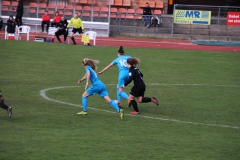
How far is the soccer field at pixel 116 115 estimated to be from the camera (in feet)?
39.4

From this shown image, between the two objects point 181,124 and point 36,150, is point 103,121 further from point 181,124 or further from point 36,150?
point 36,150

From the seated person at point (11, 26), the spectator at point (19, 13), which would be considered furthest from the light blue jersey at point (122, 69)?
the spectator at point (19, 13)

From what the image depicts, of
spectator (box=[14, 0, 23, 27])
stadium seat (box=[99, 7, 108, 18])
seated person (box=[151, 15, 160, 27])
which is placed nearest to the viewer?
spectator (box=[14, 0, 23, 27])

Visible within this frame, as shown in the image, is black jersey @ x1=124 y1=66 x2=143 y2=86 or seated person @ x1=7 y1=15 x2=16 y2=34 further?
seated person @ x1=7 y1=15 x2=16 y2=34

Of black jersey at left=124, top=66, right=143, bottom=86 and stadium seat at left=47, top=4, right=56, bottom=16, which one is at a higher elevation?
stadium seat at left=47, top=4, right=56, bottom=16

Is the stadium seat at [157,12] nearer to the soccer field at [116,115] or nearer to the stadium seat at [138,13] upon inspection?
the stadium seat at [138,13]

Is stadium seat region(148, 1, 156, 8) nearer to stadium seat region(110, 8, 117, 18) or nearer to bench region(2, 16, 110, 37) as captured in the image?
stadium seat region(110, 8, 117, 18)

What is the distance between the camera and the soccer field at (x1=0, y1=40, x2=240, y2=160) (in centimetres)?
1202

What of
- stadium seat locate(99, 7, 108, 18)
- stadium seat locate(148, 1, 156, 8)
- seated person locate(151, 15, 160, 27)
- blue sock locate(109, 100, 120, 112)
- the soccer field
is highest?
stadium seat locate(148, 1, 156, 8)

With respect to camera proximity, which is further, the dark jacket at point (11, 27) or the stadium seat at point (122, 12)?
the stadium seat at point (122, 12)

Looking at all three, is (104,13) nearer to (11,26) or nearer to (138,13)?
(138,13)

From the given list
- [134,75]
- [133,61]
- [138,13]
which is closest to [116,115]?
[134,75]

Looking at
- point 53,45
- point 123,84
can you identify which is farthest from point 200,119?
point 53,45

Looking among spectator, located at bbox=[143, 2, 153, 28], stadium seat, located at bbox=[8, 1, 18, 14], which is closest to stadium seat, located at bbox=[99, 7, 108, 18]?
spectator, located at bbox=[143, 2, 153, 28]
